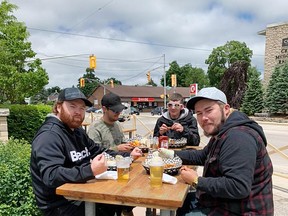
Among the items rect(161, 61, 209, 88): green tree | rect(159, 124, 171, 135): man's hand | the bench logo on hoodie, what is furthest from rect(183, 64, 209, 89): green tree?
the bench logo on hoodie

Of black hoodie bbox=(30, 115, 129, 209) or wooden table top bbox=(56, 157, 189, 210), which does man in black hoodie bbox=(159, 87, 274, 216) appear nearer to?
wooden table top bbox=(56, 157, 189, 210)

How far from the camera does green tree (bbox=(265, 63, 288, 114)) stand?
898 inches

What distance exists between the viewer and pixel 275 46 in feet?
88.5

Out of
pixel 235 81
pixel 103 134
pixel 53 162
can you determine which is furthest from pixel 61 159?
pixel 235 81

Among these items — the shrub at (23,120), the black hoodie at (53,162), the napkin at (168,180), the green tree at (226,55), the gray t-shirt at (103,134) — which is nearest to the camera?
the black hoodie at (53,162)

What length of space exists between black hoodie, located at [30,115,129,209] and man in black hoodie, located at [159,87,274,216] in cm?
→ 87

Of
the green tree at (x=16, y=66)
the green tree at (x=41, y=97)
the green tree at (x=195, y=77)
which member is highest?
the green tree at (x=195, y=77)

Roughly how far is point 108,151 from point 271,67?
28.1 metres

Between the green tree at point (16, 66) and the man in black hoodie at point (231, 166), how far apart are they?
930cm

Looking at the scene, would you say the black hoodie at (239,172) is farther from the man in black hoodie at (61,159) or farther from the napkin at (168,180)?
the man in black hoodie at (61,159)

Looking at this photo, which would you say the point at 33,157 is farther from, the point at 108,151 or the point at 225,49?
the point at 225,49

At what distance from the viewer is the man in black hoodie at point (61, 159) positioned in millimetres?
1980

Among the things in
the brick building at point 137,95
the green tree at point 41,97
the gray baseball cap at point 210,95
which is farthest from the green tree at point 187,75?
the gray baseball cap at point 210,95

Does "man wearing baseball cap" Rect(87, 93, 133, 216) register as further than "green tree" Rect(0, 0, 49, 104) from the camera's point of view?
No
